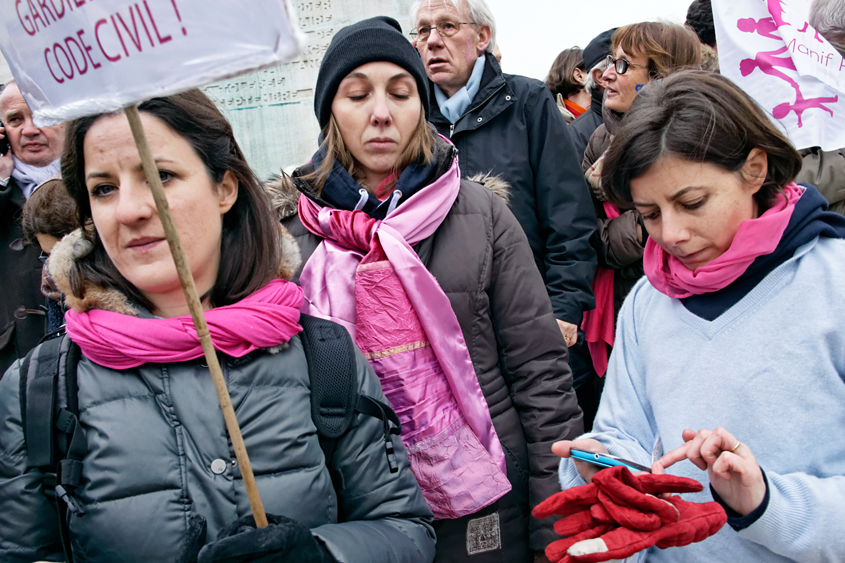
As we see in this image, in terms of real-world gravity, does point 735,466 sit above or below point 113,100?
below

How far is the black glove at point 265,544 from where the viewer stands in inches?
46.1

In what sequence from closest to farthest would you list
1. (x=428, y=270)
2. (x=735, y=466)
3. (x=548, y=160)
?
(x=735, y=466) → (x=428, y=270) → (x=548, y=160)

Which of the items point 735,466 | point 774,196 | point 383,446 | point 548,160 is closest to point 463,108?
point 548,160

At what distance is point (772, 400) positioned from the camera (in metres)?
1.49

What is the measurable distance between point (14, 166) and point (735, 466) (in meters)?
3.50

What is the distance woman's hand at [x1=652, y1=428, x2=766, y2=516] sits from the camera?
1317mm

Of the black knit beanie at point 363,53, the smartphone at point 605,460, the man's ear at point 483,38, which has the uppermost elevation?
the black knit beanie at point 363,53

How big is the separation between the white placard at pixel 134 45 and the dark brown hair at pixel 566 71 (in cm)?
445

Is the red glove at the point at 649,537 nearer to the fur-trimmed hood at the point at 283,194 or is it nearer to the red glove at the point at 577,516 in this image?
the red glove at the point at 577,516

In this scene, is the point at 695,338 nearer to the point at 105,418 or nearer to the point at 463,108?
the point at 105,418

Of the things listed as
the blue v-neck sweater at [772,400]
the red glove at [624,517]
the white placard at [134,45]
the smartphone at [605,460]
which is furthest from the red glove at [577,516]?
the white placard at [134,45]

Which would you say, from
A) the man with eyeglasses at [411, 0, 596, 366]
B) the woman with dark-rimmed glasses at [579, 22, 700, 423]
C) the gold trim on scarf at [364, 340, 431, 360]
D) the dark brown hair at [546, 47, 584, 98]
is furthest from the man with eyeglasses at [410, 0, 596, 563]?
the dark brown hair at [546, 47, 584, 98]

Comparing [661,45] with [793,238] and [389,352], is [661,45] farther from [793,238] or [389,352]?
[389,352]

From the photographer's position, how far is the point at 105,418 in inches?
54.9
